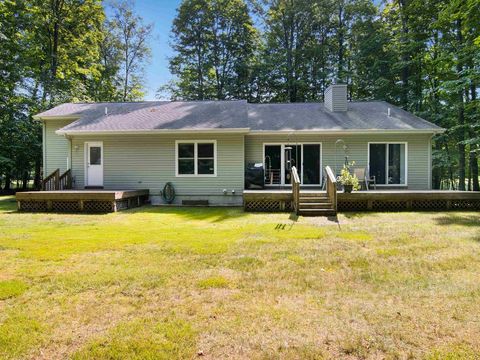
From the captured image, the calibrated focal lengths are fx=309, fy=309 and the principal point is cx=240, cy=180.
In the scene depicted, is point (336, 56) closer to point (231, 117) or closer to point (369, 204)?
point (231, 117)

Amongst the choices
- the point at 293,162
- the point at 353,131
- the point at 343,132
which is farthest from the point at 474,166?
the point at 293,162

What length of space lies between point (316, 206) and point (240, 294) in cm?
584

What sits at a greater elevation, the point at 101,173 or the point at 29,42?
the point at 29,42

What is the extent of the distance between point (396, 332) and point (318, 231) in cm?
384

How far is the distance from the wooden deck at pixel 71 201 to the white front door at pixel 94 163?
2.16 meters

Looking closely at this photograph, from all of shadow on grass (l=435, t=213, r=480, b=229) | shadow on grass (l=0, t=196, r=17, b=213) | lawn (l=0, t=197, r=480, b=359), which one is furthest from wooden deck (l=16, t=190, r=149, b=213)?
shadow on grass (l=435, t=213, r=480, b=229)

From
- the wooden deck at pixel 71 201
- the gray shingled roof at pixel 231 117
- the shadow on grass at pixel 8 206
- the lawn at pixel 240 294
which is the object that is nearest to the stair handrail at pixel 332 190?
the lawn at pixel 240 294

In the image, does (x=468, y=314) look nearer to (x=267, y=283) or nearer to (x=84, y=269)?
(x=267, y=283)

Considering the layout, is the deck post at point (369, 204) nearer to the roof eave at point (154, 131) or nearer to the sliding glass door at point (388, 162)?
the sliding glass door at point (388, 162)

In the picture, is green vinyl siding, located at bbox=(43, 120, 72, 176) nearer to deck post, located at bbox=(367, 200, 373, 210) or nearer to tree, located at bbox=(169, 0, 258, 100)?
deck post, located at bbox=(367, 200, 373, 210)

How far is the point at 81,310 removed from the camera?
2.92 metres

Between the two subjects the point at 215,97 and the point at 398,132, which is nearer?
the point at 398,132

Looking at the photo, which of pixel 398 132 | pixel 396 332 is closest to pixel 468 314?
pixel 396 332

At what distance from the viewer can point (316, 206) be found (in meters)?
8.71
